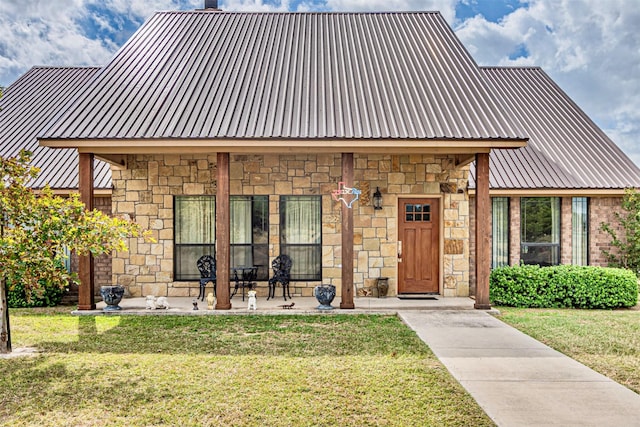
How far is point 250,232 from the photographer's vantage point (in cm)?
1063

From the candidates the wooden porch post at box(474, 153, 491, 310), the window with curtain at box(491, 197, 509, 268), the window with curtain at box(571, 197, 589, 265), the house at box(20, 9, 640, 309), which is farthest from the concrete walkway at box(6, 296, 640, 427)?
the window with curtain at box(571, 197, 589, 265)

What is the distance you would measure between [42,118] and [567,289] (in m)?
14.3

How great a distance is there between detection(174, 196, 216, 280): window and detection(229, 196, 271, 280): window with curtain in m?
0.52

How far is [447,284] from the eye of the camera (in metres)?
10.5

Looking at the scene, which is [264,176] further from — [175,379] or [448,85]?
[175,379]

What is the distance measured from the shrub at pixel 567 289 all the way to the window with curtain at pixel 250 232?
5.18 m

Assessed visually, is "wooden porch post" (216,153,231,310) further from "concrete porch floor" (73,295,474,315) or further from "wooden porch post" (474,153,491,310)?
"wooden porch post" (474,153,491,310)

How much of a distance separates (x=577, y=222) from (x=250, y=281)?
8.23 meters

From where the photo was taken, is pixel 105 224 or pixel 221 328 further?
pixel 221 328

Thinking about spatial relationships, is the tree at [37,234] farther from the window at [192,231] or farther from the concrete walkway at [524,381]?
the concrete walkway at [524,381]

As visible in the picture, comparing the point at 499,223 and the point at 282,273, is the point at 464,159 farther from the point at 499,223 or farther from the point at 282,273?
Result: the point at 282,273

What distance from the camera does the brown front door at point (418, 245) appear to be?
10609mm

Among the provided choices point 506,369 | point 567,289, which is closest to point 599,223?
point 567,289

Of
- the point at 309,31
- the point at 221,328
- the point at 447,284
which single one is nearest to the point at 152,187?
the point at 221,328
